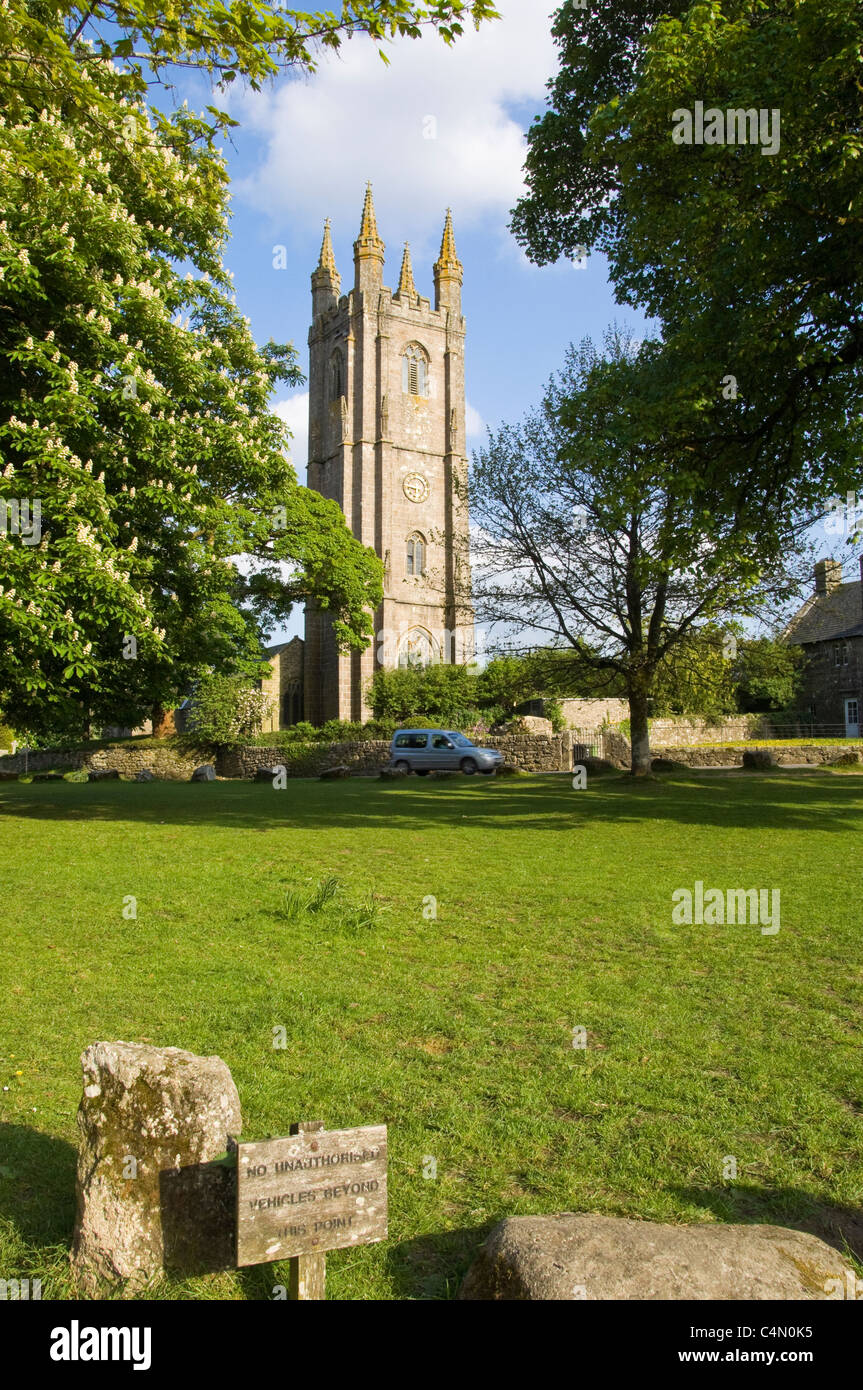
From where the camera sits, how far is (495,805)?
19266mm

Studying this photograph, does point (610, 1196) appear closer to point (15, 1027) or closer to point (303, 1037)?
point (303, 1037)

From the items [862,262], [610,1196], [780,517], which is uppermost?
[862,262]

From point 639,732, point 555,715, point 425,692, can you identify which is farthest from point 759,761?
point 425,692

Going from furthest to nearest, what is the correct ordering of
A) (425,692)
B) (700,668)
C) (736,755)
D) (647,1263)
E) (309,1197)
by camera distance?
(425,692)
(736,755)
(700,668)
(309,1197)
(647,1263)

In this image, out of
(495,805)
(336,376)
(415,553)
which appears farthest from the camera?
(336,376)

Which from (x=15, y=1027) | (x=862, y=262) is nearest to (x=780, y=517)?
(x=862, y=262)

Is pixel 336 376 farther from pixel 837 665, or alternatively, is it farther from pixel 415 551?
pixel 837 665

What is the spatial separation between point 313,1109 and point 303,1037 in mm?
1056

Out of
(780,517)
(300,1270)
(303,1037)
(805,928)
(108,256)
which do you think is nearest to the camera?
(300,1270)

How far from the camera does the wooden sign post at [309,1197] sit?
286 centimetres

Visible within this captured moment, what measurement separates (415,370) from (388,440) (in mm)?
7359

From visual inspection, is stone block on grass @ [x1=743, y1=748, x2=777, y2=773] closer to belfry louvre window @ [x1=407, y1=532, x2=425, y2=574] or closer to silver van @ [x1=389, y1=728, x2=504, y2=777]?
silver van @ [x1=389, y1=728, x2=504, y2=777]

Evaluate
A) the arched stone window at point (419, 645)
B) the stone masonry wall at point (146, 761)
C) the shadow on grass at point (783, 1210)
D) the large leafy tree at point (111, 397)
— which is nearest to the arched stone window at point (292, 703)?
the arched stone window at point (419, 645)

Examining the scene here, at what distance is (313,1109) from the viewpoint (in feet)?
14.4
